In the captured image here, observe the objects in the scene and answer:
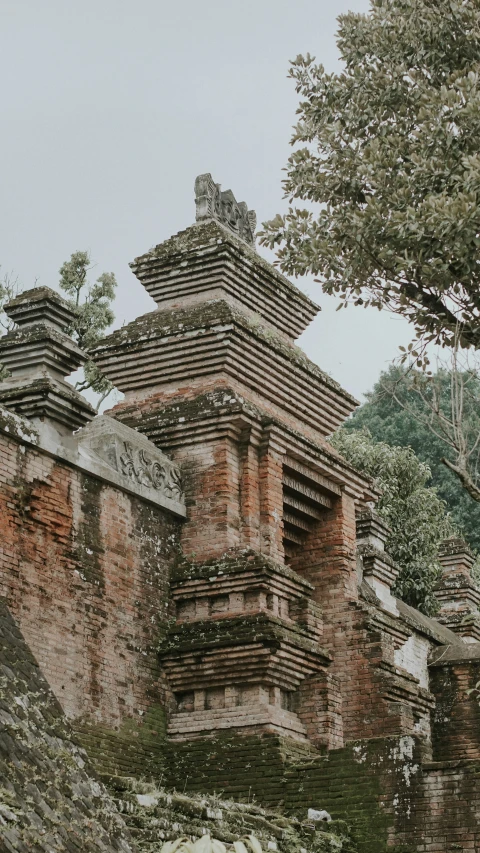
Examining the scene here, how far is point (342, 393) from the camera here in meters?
13.5

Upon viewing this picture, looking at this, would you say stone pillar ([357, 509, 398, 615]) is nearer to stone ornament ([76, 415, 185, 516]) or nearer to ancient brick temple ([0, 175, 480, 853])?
ancient brick temple ([0, 175, 480, 853])

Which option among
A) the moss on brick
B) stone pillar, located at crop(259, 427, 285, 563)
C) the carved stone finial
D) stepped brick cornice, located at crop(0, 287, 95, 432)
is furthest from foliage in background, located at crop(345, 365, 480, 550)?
stepped brick cornice, located at crop(0, 287, 95, 432)

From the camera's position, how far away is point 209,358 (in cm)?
1216

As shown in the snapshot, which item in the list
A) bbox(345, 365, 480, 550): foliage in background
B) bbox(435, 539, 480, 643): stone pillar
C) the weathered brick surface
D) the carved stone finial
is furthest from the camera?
bbox(345, 365, 480, 550): foliage in background

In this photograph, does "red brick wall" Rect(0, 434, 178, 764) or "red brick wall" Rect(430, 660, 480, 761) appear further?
"red brick wall" Rect(430, 660, 480, 761)

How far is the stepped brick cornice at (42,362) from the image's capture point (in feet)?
33.2

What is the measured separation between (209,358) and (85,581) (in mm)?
2772

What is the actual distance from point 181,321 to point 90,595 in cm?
313

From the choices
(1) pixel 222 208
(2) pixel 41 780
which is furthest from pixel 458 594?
(2) pixel 41 780

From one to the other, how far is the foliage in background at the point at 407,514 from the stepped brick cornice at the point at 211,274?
10.2 meters

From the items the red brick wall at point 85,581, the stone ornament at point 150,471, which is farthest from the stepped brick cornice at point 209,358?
the red brick wall at point 85,581

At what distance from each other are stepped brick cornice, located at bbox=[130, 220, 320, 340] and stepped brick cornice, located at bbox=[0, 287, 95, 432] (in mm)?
2414

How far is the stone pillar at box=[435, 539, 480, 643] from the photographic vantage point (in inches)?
700

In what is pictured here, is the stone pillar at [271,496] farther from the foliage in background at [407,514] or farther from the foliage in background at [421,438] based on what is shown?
the foliage in background at [421,438]
